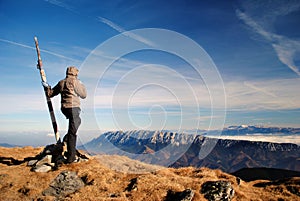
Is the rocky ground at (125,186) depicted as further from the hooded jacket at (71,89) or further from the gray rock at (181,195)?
the hooded jacket at (71,89)

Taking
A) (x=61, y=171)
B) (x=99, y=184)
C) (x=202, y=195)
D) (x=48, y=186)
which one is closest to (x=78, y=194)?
(x=99, y=184)

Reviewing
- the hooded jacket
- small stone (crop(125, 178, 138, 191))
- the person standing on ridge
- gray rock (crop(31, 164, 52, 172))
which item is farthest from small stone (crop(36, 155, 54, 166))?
small stone (crop(125, 178, 138, 191))

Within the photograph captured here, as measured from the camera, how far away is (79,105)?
50.2ft

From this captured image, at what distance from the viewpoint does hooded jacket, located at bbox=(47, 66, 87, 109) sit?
1478 centimetres

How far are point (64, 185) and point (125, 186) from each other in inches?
135

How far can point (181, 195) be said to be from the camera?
1109cm

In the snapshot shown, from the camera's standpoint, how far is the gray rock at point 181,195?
1079cm

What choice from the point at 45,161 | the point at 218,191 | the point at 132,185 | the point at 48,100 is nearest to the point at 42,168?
the point at 45,161

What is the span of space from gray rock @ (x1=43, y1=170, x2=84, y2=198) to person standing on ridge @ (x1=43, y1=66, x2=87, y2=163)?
2.19 m

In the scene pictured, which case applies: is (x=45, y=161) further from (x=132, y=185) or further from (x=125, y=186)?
(x=132, y=185)

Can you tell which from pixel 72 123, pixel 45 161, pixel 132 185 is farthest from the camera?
pixel 45 161

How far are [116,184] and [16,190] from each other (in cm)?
560

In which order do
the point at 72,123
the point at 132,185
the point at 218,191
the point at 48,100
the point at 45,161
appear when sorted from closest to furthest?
1. the point at 218,191
2. the point at 132,185
3. the point at 72,123
4. the point at 45,161
5. the point at 48,100

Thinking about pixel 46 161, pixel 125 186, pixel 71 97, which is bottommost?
pixel 125 186
